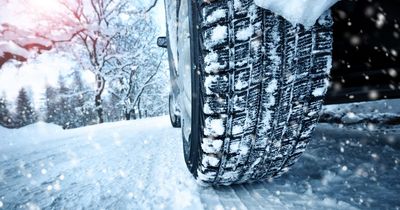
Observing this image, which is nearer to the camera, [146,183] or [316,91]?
[316,91]

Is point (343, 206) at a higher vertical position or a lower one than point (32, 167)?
higher

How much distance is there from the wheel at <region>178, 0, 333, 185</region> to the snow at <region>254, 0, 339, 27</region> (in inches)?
1.2

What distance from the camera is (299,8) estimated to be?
2.38 feet

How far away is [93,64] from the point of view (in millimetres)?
13984

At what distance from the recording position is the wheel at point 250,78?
30.2 inches

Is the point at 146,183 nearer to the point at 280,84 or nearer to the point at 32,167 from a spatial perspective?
the point at 280,84

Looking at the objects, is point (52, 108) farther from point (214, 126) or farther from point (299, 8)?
point (299, 8)

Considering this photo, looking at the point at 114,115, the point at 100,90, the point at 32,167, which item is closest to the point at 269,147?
the point at 32,167

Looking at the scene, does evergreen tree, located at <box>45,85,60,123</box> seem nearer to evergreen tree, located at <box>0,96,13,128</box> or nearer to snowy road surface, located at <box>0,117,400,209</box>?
evergreen tree, located at <box>0,96,13,128</box>

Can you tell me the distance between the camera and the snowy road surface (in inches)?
36.8

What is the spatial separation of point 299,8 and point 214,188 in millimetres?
718

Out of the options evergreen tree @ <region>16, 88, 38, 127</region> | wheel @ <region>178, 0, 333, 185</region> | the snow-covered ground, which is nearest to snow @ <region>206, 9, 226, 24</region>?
wheel @ <region>178, 0, 333, 185</region>

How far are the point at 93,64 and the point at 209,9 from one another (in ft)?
47.3

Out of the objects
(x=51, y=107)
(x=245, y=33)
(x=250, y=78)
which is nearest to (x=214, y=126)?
(x=250, y=78)
